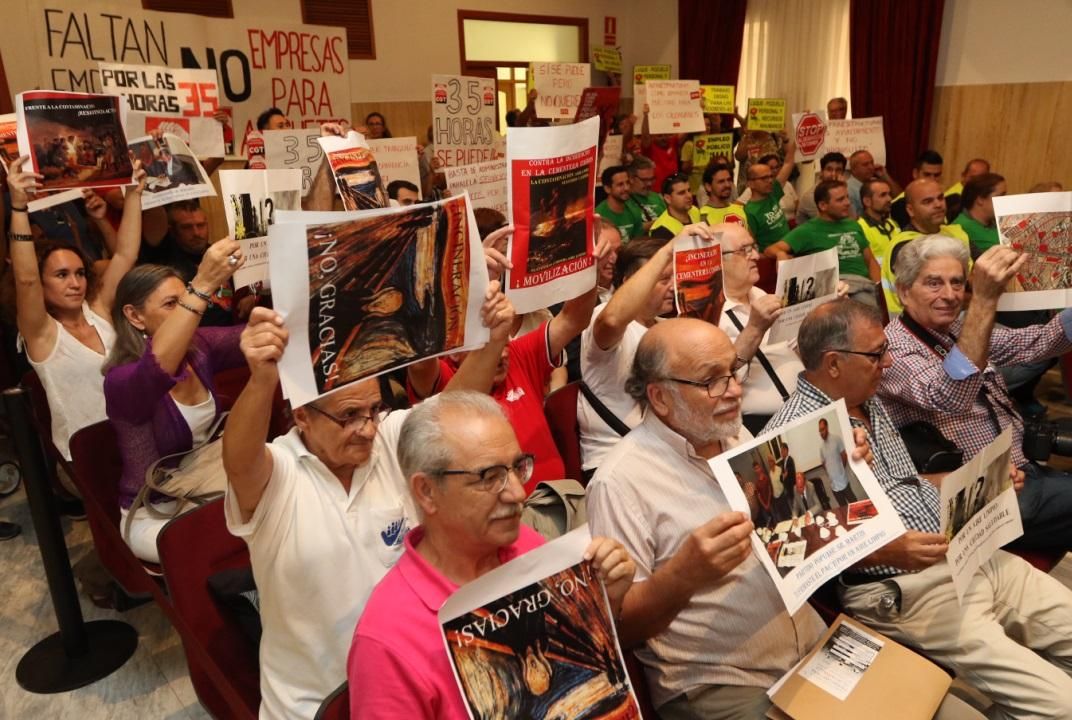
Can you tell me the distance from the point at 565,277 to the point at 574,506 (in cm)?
70

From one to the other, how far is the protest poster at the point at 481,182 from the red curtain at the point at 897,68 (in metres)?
7.08

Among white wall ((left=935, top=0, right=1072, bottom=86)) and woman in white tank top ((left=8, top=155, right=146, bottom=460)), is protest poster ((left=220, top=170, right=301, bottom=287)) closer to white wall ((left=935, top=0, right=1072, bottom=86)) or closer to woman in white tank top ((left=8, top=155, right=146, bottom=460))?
woman in white tank top ((left=8, top=155, right=146, bottom=460))

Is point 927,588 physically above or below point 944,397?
below

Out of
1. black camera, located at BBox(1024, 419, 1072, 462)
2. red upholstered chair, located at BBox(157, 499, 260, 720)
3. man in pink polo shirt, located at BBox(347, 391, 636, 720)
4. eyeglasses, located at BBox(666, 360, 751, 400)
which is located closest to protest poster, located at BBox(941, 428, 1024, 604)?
eyeglasses, located at BBox(666, 360, 751, 400)

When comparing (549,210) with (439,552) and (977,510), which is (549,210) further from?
(977,510)

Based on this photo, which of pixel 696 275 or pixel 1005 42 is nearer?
pixel 696 275

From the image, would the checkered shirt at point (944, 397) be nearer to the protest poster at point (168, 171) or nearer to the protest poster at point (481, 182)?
the protest poster at point (481, 182)

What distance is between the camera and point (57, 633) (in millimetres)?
3010

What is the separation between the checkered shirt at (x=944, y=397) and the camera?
2.69 metres

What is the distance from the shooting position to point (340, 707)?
1.42 m

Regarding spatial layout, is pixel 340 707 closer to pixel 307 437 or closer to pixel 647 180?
pixel 307 437

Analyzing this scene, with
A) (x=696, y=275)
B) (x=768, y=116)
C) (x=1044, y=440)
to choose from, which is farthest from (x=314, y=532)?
(x=768, y=116)

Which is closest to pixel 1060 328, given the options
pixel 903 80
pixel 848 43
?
pixel 903 80

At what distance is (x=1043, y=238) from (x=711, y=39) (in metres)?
9.19
